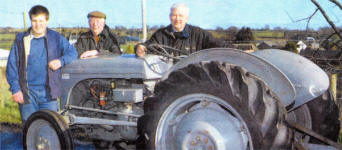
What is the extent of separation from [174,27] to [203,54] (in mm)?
1387

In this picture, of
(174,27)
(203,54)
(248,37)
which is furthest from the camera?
(248,37)

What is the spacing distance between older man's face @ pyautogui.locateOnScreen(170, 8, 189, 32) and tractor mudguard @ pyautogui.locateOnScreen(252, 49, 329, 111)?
1.06 m

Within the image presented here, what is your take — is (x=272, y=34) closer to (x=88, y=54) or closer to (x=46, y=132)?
(x=88, y=54)

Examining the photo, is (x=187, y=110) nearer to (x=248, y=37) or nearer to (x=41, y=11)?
(x=41, y=11)

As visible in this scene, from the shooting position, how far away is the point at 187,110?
2.82 m

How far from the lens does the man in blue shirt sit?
12.5 ft

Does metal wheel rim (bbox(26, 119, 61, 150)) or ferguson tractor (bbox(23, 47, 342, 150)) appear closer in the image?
ferguson tractor (bbox(23, 47, 342, 150))

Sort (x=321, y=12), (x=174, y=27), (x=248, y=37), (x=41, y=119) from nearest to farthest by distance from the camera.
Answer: (x=41, y=119) → (x=174, y=27) → (x=321, y=12) → (x=248, y=37)

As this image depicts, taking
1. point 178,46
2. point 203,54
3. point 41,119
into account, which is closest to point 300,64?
point 203,54

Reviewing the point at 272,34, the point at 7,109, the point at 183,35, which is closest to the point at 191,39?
the point at 183,35

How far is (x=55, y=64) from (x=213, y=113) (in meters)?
1.89

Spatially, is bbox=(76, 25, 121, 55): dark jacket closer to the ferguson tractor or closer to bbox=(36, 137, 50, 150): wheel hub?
the ferguson tractor

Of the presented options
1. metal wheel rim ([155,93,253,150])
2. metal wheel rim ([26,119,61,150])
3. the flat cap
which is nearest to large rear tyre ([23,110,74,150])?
metal wheel rim ([26,119,61,150])

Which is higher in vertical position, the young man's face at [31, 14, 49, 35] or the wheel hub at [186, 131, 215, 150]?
the young man's face at [31, 14, 49, 35]
